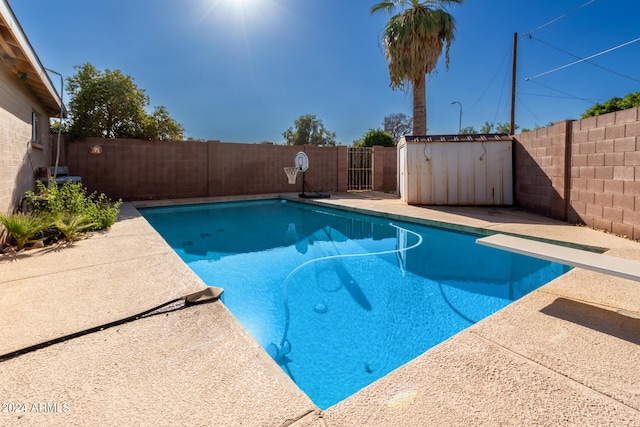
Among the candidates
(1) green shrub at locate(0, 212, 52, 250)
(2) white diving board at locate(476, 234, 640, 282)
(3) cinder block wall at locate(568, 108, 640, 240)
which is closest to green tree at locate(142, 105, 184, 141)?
(1) green shrub at locate(0, 212, 52, 250)

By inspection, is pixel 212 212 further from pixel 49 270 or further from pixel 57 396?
pixel 57 396

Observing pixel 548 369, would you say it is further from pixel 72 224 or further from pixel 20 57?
pixel 20 57

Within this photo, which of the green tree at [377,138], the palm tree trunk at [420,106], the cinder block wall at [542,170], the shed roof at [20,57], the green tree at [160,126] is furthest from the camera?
the green tree at [377,138]

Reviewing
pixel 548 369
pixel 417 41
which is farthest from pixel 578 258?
pixel 417 41

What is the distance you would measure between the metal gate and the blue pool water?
6870 millimetres

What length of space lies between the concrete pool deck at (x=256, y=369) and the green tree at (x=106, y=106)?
28.1ft

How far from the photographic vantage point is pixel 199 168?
10.6 metres

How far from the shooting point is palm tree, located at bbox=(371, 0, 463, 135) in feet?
30.9

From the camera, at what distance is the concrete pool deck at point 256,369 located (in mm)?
1201

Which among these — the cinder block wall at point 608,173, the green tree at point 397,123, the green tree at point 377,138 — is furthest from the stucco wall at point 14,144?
the green tree at point 397,123

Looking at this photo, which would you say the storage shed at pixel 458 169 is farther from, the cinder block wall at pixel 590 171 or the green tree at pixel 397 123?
the green tree at pixel 397 123

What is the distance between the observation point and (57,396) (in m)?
1.28

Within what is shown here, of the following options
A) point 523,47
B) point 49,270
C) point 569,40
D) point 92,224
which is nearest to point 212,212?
point 92,224

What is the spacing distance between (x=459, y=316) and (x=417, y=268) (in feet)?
4.39
